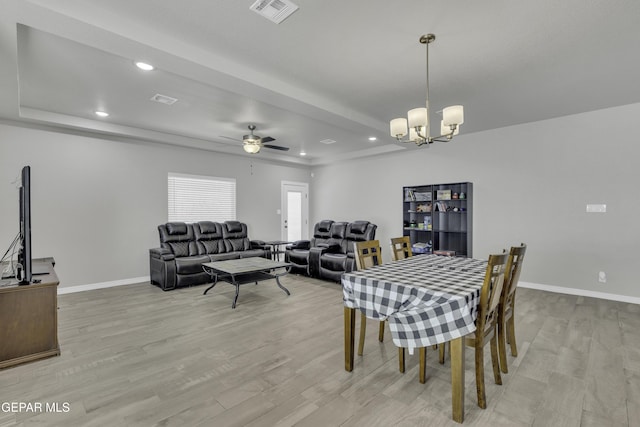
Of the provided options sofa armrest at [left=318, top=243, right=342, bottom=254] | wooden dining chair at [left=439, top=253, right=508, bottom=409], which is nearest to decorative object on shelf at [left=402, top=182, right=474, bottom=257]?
sofa armrest at [left=318, top=243, right=342, bottom=254]

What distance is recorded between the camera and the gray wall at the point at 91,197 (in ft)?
14.6

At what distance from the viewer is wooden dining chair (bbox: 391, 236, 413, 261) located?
3.33 metres

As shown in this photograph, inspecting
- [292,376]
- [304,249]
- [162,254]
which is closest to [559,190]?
[304,249]

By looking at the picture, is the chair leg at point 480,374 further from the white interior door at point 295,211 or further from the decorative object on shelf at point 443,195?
the white interior door at point 295,211

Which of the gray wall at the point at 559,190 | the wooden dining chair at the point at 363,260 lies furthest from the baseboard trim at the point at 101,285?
the gray wall at the point at 559,190

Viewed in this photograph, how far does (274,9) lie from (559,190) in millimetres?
4894

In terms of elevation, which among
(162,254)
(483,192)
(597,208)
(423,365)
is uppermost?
(483,192)

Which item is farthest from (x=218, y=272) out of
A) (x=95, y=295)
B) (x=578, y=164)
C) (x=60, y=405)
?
(x=578, y=164)

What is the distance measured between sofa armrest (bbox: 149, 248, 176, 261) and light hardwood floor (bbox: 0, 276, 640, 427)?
1.29 meters

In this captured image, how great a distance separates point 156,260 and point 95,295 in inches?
37.8

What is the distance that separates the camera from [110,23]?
2.26 meters

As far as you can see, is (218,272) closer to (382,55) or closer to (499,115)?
(382,55)

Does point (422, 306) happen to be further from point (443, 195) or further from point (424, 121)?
point (443, 195)

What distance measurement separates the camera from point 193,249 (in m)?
5.71
